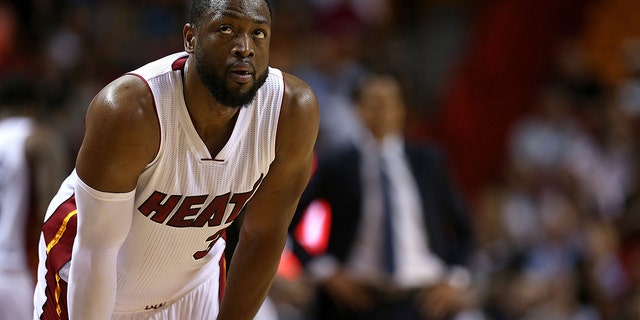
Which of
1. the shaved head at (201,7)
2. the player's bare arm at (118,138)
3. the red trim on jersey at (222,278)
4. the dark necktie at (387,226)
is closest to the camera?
the player's bare arm at (118,138)

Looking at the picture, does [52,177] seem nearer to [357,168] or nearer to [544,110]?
[357,168]

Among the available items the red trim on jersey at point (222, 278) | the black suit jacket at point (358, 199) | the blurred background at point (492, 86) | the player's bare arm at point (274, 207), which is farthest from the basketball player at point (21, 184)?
the player's bare arm at point (274, 207)

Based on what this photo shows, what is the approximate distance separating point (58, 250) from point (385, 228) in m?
2.59

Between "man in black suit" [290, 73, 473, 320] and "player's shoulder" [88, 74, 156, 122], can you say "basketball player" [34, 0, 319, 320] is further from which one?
"man in black suit" [290, 73, 473, 320]

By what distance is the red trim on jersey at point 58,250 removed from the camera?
3609mm

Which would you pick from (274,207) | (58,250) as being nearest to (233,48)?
(274,207)

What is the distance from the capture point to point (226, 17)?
319 centimetres

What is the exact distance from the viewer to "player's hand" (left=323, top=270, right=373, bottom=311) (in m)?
5.88

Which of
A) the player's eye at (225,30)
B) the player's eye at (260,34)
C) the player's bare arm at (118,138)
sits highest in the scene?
the player's eye at (225,30)

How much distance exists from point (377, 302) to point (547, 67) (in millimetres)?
4759

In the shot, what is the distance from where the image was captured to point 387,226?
5.89 metres

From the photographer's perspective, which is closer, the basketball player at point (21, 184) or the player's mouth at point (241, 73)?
the player's mouth at point (241, 73)

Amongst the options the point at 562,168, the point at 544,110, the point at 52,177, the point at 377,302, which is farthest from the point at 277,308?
the point at 544,110

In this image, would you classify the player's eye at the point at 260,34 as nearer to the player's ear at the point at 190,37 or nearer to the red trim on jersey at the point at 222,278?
the player's ear at the point at 190,37
